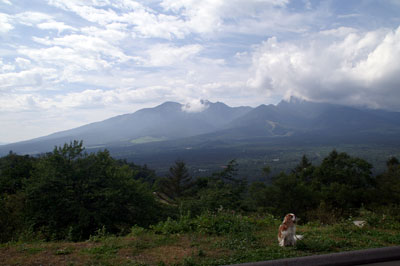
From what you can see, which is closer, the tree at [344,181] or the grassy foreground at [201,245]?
the grassy foreground at [201,245]

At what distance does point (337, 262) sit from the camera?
3.42 metres

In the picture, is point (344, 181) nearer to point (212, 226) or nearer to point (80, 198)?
point (212, 226)

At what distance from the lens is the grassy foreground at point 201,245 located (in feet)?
13.0

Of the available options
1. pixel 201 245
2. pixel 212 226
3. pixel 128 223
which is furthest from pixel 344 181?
pixel 201 245

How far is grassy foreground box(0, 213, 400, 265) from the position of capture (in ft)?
13.0

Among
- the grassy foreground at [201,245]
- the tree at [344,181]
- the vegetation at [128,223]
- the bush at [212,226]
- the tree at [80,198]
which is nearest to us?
the grassy foreground at [201,245]

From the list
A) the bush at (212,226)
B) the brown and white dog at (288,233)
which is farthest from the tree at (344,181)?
the brown and white dog at (288,233)

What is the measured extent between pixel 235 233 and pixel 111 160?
897cm

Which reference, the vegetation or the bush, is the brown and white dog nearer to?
the vegetation

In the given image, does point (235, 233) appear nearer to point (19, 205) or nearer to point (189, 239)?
point (189, 239)

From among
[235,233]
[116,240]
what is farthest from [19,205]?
[235,233]

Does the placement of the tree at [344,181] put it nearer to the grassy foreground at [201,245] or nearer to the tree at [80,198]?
the tree at [80,198]

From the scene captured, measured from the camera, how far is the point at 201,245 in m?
4.64

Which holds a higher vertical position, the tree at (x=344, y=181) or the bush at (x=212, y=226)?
the bush at (x=212, y=226)
